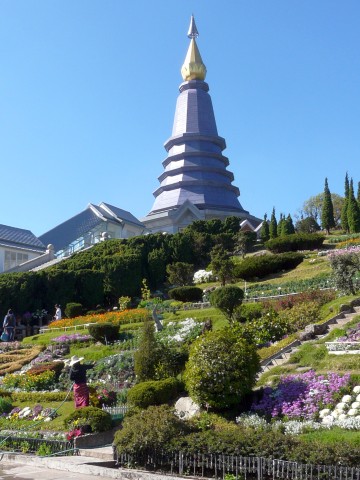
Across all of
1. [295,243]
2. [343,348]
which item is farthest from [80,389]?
[295,243]

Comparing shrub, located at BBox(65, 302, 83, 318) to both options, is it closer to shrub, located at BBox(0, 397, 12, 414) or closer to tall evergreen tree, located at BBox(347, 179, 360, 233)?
shrub, located at BBox(0, 397, 12, 414)

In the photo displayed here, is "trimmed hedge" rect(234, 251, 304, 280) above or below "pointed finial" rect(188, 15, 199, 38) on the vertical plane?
below

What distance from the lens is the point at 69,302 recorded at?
4072cm

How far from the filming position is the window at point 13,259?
5506cm

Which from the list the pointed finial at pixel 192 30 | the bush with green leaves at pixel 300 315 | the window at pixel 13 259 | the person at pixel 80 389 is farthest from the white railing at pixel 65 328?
the pointed finial at pixel 192 30

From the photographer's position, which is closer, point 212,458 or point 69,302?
point 212,458

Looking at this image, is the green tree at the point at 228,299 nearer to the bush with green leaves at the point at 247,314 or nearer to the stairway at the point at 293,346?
the bush with green leaves at the point at 247,314

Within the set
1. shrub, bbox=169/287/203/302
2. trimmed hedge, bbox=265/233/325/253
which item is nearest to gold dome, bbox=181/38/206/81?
trimmed hedge, bbox=265/233/325/253

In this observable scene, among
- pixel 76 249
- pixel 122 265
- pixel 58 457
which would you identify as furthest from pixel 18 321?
pixel 58 457

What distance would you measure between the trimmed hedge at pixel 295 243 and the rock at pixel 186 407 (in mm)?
29505

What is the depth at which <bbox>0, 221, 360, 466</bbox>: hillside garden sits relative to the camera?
11273 millimetres

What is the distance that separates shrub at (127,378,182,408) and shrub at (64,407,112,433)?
4.91ft

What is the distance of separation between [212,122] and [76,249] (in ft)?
92.5

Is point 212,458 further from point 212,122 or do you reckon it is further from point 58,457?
point 212,122
